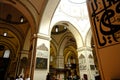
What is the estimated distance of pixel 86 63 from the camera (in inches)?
356

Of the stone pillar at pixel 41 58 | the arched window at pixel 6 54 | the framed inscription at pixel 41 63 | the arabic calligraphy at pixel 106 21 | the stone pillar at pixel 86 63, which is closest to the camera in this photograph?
the arabic calligraphy at pixel 106 21

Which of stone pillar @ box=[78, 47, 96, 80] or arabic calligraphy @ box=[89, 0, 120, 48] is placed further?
stone pillar @ box=[78, 47, 96, 80]

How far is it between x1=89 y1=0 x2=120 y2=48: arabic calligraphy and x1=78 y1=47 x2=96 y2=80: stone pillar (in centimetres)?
714

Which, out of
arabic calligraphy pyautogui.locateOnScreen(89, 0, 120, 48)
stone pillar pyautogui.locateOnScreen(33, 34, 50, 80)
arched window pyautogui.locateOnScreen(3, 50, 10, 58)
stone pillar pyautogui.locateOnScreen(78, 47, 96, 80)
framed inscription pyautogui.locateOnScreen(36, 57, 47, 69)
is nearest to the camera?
arabic calligraphy pyautogui.locateOnScreen(89, 0, 120, 48)

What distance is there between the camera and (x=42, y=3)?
6.57 meters

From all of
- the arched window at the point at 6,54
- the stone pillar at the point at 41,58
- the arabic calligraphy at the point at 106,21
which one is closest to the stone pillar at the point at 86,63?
the stone pillar at the point at 41,58

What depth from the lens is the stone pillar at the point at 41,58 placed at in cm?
600

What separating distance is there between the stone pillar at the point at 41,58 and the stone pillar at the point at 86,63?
3.91 m

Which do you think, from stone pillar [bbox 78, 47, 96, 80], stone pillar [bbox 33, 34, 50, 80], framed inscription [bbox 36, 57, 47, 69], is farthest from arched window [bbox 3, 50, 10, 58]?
framed inscription [bbox 36, 57, 47, 69]

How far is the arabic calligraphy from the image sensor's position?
1.98m

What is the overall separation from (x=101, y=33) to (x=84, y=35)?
7856 mm

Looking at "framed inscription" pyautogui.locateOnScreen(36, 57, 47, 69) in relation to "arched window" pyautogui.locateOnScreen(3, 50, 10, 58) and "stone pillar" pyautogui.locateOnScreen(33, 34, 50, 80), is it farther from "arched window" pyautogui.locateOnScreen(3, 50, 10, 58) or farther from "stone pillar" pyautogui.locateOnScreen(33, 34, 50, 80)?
"arched window" pyautogui.locateOnScreen(3, 50, 10, 58)

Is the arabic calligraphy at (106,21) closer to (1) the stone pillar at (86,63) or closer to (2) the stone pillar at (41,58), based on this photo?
(2) the stone pillar at (41,58)

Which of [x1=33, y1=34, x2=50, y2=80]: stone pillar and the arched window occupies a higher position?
the arched window
